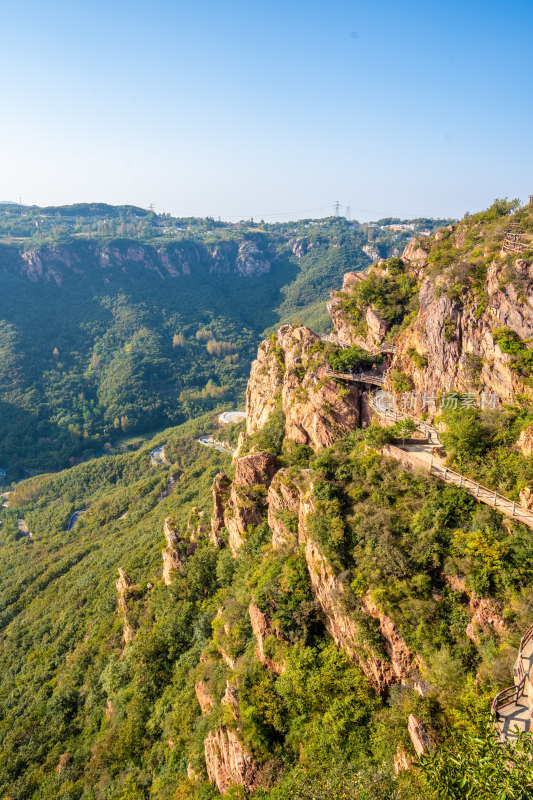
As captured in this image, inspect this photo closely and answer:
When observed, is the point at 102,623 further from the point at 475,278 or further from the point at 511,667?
the point at 475,278

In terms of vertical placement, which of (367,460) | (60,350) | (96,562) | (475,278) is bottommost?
(96,562)

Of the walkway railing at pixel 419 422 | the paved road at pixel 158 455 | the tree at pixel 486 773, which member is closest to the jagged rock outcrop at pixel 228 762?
the tree at pixel 486 773

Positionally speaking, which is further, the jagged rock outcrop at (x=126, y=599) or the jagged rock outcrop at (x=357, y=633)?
the jagged rock outcrop at (x=126, y=599)

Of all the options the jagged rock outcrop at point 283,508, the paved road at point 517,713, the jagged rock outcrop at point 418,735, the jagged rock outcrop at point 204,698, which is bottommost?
the jagged rock outcrop at point 204,698

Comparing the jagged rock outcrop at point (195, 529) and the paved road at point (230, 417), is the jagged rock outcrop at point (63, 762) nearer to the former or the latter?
the jagged rock outcrop at point (195, 529)

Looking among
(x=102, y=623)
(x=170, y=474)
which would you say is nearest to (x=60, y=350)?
(x=170, y=474)

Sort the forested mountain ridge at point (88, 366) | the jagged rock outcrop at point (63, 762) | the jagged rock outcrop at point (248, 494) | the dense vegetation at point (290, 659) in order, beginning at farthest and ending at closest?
the forested mountain ridge at point (88, 366), the jagged rock outcrop at point (248, 494), the jagged rock outcrop at point (63, 762), the dense vegetation at point (290, 659)

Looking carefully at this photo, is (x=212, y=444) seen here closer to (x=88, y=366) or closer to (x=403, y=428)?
(x=403, y=428)
